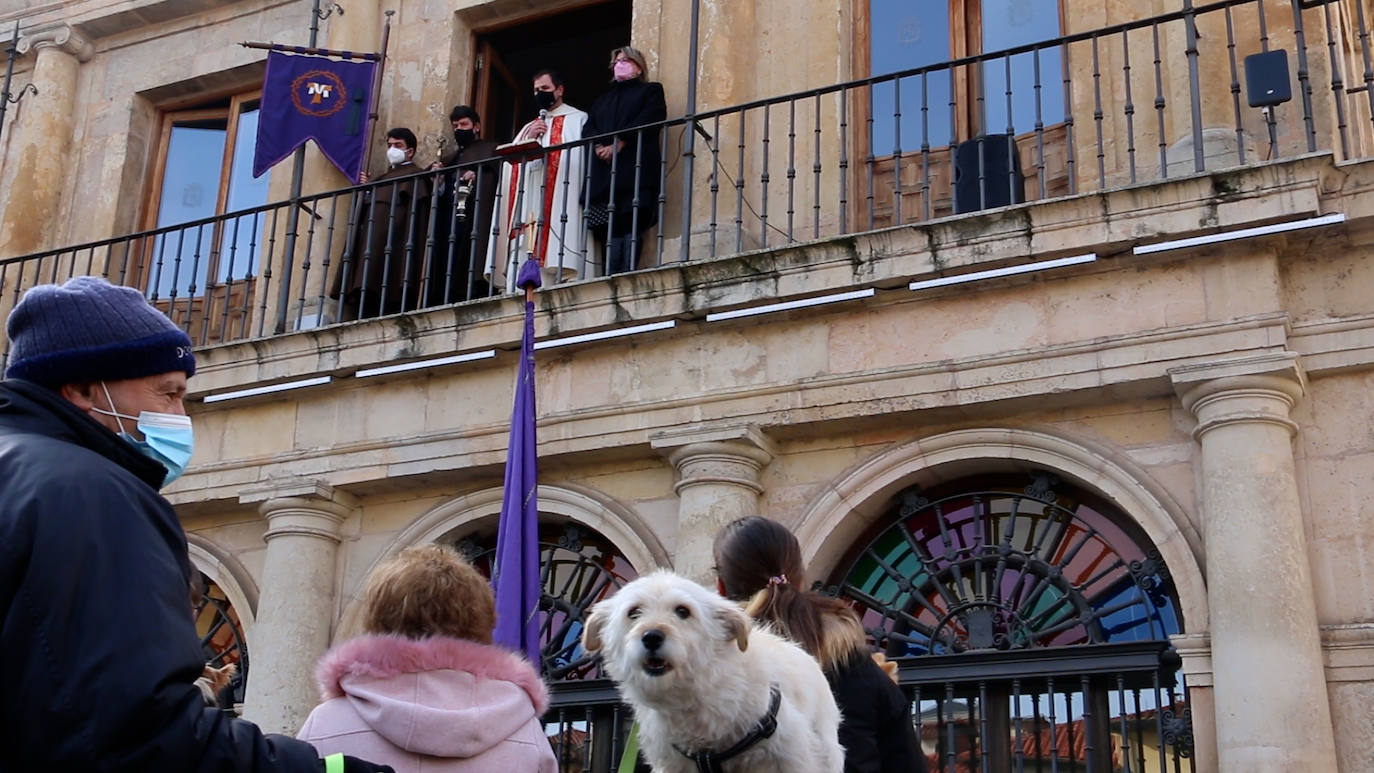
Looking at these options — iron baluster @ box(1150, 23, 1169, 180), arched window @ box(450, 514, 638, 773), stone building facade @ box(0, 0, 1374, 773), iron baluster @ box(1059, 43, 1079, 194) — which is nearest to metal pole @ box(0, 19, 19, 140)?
stone building facade @ box(0, 0, 1374, 773)

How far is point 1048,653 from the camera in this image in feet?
23.9

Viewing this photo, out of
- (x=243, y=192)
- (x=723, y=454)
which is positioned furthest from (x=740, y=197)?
(x=243, y=192)

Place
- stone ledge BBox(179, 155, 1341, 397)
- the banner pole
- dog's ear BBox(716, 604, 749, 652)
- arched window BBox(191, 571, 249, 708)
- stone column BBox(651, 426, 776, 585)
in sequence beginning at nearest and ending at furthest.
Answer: dog's ear BBox(716, 604, 749, 652), stone ledge BBox(179, 155, 1341, 397), stone column BBox(651, 426, 776, 585), arched window BBox(191, 571, 249, 708), the banner pole

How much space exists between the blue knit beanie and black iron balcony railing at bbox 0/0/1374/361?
5809 mm

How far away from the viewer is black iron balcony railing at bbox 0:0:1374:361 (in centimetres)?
784

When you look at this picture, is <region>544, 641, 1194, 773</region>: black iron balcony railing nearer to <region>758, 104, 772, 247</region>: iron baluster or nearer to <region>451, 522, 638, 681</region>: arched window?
<region>451, 522, 638, 681</region>: arched window

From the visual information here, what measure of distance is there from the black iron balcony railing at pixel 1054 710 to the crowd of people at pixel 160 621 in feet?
11.7

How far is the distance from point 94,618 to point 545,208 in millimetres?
7477

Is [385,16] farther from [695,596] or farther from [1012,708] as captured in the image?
[695,596]

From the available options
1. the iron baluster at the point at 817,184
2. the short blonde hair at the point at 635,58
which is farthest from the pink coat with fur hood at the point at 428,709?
the short blonde hair at the point at 635,58

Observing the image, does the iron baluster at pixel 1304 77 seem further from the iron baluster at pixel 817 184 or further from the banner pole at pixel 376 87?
the banner pole at pixel 376 87

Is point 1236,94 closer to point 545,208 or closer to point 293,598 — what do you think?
point 545,208

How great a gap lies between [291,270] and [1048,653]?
18.4 feet

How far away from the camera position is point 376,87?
1086cm
